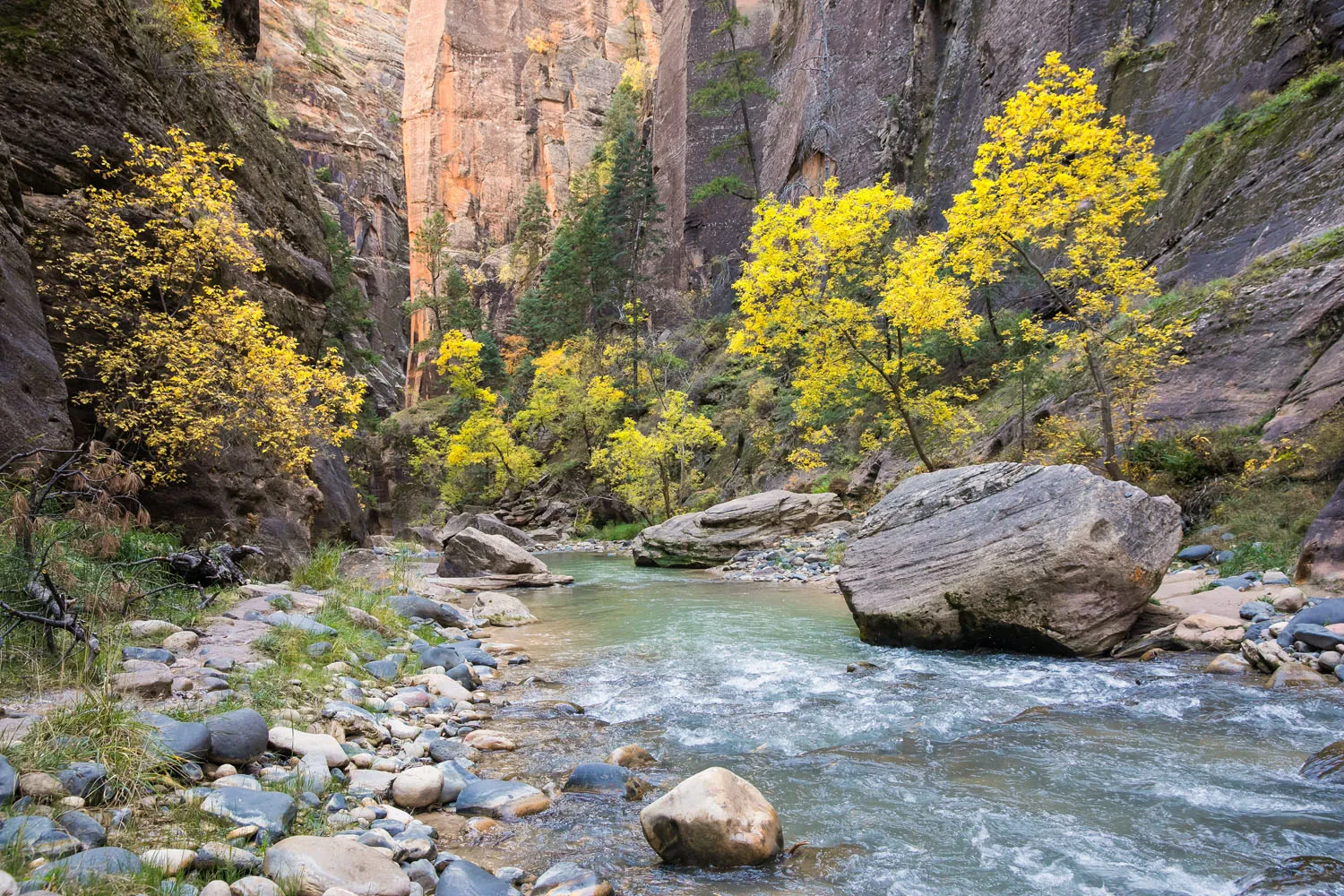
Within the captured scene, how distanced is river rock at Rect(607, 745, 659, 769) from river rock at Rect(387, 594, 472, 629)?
6154 mm

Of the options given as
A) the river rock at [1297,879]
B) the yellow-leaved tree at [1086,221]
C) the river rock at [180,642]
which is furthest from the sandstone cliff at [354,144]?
the river rock at [1297,879]

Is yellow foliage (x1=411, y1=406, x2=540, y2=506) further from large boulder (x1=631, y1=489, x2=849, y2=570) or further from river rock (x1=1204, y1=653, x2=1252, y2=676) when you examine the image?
river rock (x1=1204, y1=653, x2=1252, y2=676)

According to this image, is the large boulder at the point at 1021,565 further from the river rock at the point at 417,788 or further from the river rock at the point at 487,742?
the river rock at the point at 417,788

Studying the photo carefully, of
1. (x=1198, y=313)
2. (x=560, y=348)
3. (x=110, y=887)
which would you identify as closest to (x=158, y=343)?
(x=110, y=887)

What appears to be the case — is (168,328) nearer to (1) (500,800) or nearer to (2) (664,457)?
→ (1) (500,800)

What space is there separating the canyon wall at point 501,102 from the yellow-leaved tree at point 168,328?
6341 centimetres

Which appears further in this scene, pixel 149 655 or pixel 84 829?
pixel 149 655

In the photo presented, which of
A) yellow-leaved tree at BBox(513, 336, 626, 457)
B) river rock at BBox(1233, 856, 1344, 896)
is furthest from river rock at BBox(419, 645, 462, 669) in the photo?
yellow-leaved tree at BBox(513, 336, 626, 457)

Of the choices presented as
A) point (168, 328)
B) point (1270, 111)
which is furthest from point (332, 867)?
point (1270, 111)

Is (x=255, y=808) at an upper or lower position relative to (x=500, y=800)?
upper

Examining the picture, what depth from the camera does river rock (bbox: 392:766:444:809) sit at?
15.3ft

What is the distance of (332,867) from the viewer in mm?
A: 3340

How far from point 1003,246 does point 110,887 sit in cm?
1522

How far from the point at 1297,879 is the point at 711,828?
297 cm
